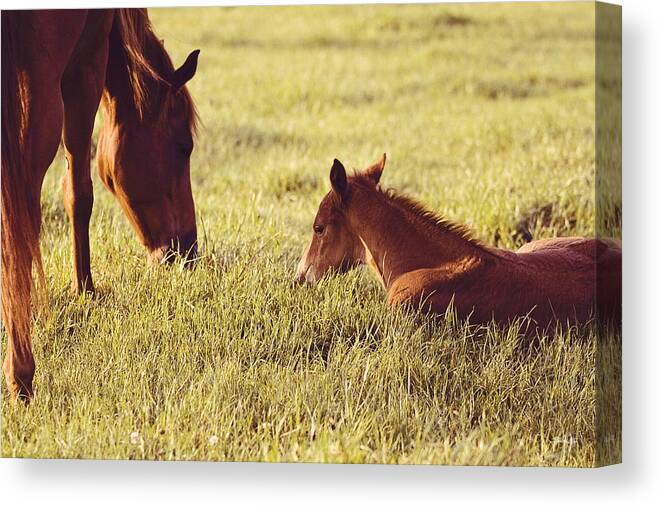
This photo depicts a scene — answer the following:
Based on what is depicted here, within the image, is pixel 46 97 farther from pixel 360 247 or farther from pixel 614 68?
pixel 614 68

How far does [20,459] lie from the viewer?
539 centimetres

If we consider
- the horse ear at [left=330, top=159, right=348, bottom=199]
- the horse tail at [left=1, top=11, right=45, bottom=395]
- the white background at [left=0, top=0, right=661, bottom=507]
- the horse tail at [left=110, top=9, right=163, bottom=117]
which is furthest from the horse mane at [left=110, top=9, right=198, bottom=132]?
the white background at [left=0, top=0, right=661, bottom=507]

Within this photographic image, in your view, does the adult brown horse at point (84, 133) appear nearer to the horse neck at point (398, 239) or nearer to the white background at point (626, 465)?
the horse neck at point (398, 239)

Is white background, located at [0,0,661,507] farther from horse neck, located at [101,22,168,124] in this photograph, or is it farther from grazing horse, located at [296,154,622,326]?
horse neck, located at [101,22,168,124]

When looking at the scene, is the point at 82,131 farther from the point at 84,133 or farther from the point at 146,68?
the point at 146,68

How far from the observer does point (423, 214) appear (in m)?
5.11

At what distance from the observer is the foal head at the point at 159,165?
5434 millimetres

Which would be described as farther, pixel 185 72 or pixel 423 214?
pixel 185 72

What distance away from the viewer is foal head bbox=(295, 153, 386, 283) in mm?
5176

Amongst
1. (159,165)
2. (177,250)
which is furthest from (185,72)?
(177,250)

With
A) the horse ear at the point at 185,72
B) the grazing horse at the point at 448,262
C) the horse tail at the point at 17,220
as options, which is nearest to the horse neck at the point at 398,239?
the grazing horse at the point at 448,262

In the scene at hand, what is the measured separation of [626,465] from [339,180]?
1.64m

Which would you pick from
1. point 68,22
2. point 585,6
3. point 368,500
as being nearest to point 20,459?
point 368,500

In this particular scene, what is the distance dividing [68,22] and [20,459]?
6.27 ft
